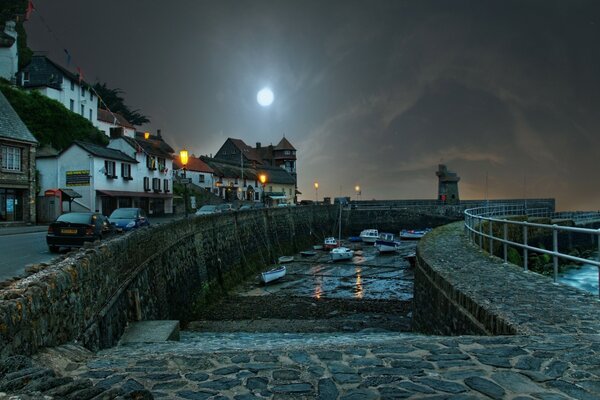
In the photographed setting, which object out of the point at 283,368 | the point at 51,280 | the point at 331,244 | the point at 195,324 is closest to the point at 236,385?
the point at 283,368

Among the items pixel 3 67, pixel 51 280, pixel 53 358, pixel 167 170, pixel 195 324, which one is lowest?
pixel 195 324

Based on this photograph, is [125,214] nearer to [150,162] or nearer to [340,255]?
[340,255]

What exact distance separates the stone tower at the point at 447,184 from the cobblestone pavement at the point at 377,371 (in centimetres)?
7068

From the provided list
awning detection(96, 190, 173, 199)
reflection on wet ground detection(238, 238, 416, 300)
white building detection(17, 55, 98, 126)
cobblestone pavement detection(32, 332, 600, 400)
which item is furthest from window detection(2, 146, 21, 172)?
cobblestone pavement detection(32, 332, 600, 400)

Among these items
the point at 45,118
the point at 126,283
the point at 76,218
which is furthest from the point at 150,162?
the point at 126,283

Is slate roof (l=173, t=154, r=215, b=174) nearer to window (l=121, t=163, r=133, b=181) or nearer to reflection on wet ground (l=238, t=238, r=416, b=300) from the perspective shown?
window (l=121, t=163, r=133, b=181)

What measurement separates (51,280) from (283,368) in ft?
11.5

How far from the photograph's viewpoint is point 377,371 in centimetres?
444

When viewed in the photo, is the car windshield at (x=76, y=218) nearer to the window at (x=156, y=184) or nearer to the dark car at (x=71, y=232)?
the dark car at (x=71, y=232)

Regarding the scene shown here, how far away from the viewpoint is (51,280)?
586cm

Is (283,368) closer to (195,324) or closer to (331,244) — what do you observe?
(195,324)

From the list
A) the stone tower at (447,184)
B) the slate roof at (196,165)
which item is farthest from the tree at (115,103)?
the stone tower at (447,184)

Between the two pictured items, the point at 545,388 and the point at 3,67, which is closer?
the point at 545,388

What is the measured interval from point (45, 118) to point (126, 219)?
32.2 metres
